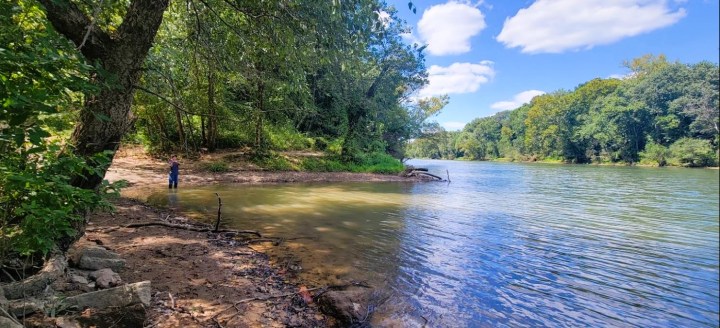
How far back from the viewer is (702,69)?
186 ft

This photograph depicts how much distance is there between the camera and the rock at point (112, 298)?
10.7 feet

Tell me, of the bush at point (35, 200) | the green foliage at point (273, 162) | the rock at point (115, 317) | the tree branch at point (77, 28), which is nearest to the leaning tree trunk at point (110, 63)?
the tree branch at point (77, 28)

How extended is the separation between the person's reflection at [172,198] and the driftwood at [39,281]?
7.47 m

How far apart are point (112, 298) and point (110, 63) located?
255 cm

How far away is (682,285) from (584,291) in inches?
77.4

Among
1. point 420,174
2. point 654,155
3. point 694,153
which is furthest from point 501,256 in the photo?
point 654,155

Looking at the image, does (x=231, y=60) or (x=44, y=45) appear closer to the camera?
(x=44, y=45)

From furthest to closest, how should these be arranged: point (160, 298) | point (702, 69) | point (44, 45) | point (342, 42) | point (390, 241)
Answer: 1. point (702, 69)
2. point (390, 241)
3. point (342, 42)
4. point (160, 298)
5. point (44, 45)

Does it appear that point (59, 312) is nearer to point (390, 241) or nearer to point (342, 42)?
point (342, 42)

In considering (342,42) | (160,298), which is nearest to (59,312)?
(160,298)

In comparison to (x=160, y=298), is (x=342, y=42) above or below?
above

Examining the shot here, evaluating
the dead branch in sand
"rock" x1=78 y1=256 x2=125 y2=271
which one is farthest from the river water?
"rock" x1=78 y1=256 x2=125 y2=271

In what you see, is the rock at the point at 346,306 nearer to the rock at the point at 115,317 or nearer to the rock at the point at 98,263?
the rock at the point at 115,317

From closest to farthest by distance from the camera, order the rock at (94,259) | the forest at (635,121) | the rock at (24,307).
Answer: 1. the rock at (24,307)
2. the rock at (94,259)
3. the forest at (635,121)
